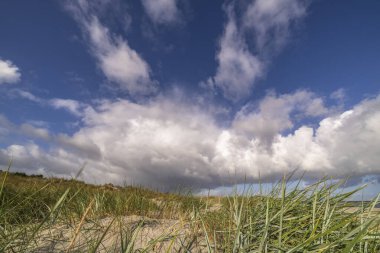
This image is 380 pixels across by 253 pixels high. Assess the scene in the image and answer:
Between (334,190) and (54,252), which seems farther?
(334,190)

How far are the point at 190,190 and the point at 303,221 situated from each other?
285 centimetres

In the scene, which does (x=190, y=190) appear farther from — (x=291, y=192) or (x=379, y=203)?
(x=379, y=203)

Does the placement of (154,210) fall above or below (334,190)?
below

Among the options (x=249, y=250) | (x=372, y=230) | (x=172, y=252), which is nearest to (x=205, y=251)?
(x=172, y=252)

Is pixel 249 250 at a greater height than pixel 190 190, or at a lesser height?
lesser

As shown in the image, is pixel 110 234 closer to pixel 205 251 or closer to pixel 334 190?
pixel 205 251

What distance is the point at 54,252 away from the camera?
2.97 m

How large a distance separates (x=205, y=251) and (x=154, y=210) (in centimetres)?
242

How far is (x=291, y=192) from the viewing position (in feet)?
11.5

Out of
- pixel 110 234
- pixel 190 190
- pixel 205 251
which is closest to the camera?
pixel 205 251

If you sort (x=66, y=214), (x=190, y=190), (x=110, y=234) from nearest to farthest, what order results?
(x=110, y=234), (x=66, y=214), (x=190, y=190)

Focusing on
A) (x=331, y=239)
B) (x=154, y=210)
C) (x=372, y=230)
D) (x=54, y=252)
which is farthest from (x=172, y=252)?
(x=154, y=210)

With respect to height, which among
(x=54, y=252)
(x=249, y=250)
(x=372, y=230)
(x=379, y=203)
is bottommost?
(x=54, y=252)

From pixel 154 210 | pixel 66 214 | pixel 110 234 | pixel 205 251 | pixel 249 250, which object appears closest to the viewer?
pixel 249 250
